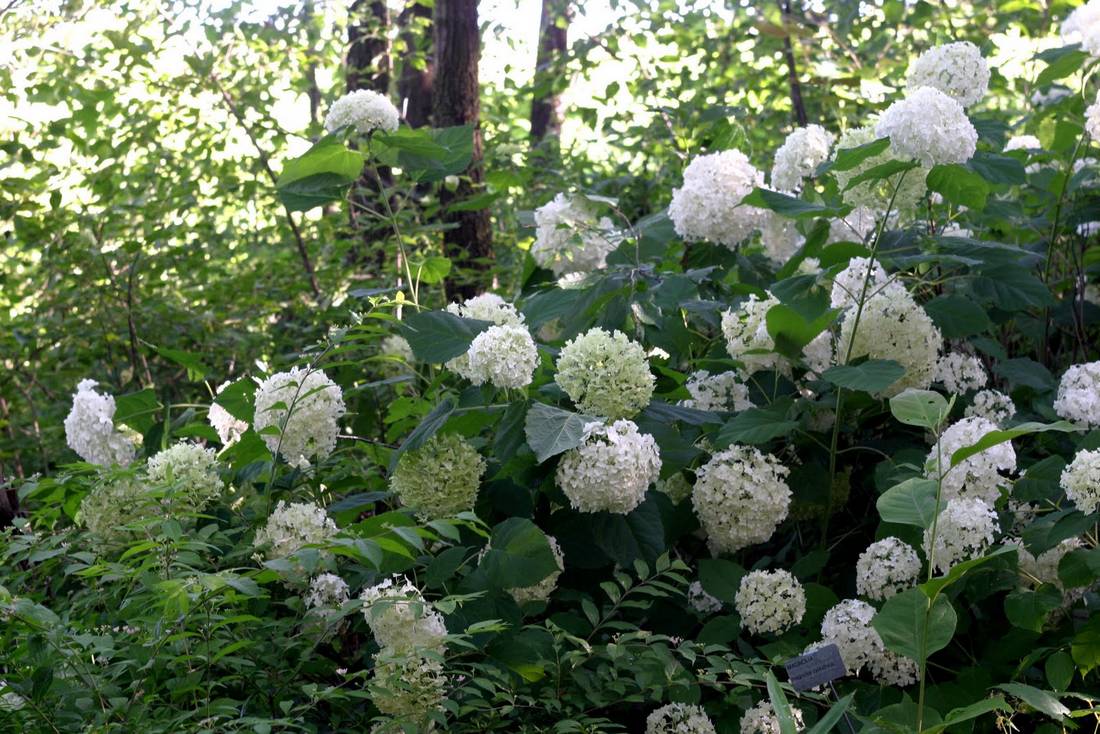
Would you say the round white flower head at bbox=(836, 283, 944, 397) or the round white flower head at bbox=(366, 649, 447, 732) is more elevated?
the round white flower head at bbox=(836, 283, 944, 397)

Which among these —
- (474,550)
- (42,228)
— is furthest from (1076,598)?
(42,228)

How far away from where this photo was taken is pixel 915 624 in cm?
189

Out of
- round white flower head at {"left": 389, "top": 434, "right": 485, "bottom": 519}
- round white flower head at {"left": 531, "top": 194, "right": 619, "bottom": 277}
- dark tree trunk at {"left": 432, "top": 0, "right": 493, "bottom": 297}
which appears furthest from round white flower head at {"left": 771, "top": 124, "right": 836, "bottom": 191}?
dark tree trunk at {"left": 432, "top": 0, "right": 493, "bottom": 297}

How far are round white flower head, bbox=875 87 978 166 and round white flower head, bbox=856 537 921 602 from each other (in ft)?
2.51

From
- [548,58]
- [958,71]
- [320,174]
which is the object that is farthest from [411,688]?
[548,58]

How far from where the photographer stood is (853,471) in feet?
9.16

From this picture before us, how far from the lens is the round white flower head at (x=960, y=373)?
2744mm

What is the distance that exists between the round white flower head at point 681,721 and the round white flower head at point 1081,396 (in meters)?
1.03

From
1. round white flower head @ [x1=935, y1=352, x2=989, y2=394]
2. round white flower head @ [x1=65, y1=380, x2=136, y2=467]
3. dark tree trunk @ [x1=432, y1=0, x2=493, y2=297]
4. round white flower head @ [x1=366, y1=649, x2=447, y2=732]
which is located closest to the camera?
round white flower head @ [x1=366, y1=649, x2=447, y2=732]

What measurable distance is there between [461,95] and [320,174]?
3.38 meters

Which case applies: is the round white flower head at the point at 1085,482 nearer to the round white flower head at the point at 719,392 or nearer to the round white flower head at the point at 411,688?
the round white flower head at the point at 719,392

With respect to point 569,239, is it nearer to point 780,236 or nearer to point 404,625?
point 780,236

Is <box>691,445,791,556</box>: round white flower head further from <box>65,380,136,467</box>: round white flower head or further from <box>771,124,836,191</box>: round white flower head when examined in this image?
<box>65,380,136,467</box>: round white flower head

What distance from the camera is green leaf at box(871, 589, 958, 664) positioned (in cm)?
185
